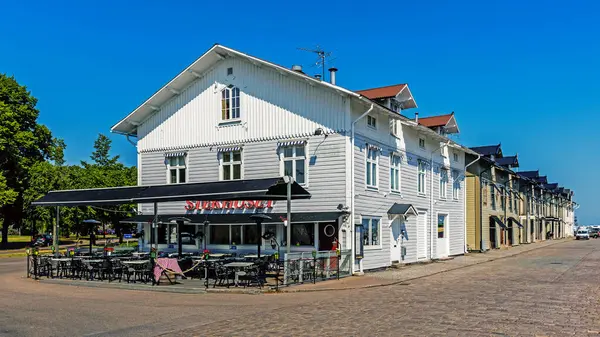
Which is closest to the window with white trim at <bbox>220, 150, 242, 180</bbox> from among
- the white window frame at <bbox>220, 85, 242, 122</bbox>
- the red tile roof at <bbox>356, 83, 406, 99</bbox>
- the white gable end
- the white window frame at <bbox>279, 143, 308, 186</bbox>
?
the white gable end

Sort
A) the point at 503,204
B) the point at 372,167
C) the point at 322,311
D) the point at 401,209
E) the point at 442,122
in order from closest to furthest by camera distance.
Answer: the point at 322,311 < the point at 372,167 < the point at 401,209 < the point at 442,122 < the point at 503,204

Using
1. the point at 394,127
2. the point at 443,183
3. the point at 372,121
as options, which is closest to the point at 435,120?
the point at 443,183

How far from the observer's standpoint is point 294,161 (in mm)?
23234

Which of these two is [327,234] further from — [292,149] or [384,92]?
[384,92]

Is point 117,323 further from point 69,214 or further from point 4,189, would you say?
point 69,214

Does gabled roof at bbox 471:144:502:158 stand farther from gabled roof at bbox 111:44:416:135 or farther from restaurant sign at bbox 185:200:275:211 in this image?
restaurant sign at bbox 185:200:275:211

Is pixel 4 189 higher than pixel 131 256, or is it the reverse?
pixel 4 189

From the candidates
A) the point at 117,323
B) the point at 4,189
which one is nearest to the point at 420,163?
the point at 117,323

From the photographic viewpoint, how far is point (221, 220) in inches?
933

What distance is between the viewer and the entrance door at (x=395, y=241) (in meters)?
26.2

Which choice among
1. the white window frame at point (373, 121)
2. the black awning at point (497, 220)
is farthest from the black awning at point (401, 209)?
the black awning at point (497, 220)

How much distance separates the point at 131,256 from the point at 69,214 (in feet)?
104

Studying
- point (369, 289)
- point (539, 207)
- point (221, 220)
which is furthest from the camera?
point (539, 207)

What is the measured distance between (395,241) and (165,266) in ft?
39.4
